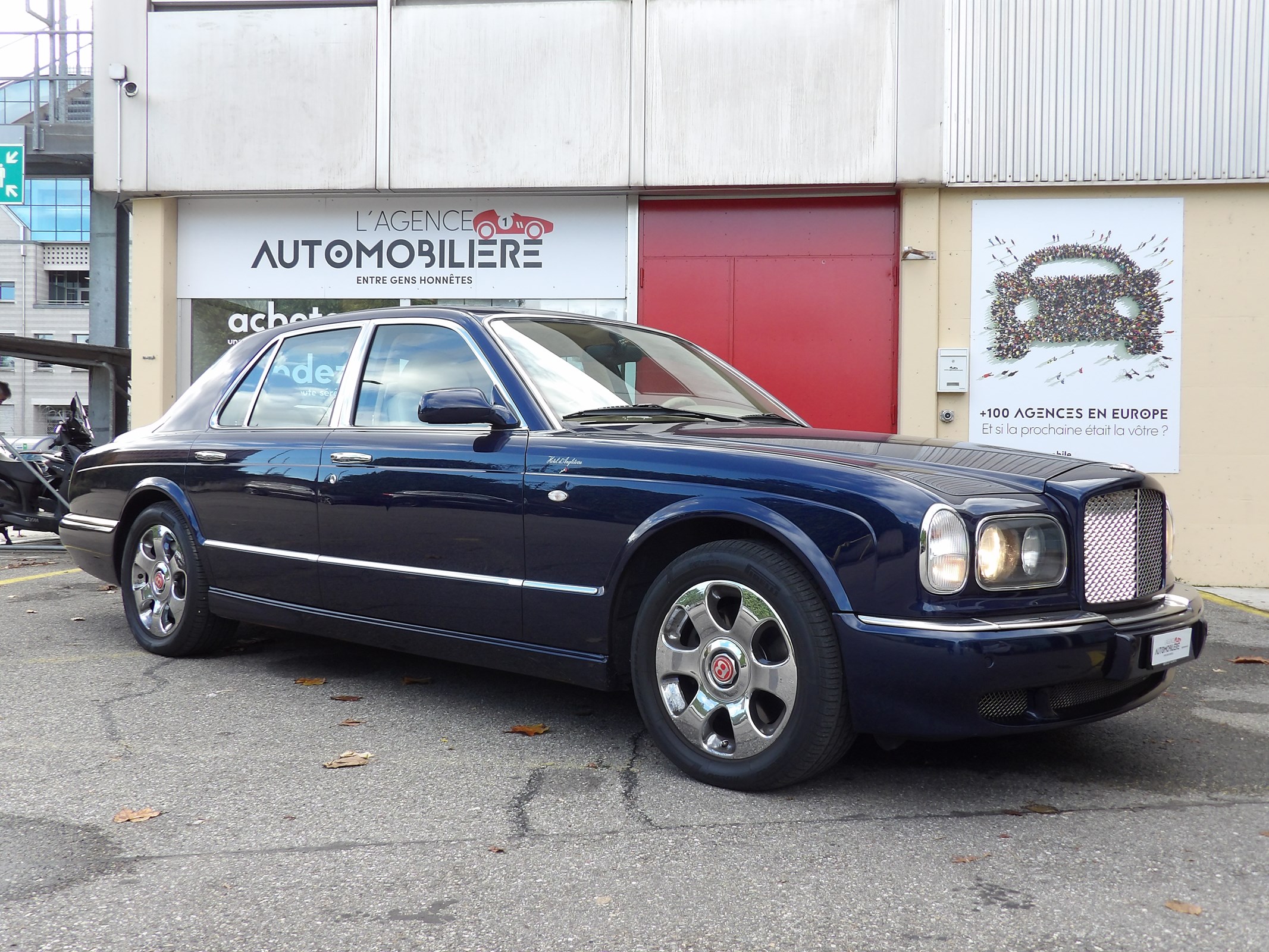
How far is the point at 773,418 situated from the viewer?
4.47m

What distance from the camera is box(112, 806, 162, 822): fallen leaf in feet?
10.0

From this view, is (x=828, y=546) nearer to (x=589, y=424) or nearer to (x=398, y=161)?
(x=589, y=424)

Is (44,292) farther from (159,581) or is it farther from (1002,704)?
(1002,704)

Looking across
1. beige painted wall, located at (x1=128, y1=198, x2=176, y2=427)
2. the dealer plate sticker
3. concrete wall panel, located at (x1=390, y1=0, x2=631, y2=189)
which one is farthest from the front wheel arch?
beige painted wall, located at (x1=128, y1=198, x2=176, y2=427)

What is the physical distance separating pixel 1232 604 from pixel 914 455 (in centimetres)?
561

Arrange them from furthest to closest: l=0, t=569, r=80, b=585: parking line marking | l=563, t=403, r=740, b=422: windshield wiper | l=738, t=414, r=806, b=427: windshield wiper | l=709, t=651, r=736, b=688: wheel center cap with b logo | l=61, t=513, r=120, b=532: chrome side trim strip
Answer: l=0, t=569, r=80, b=585: parking line marking, l=61, t=513, r=120, b=532: chrome side trim strip, l=738, t=414, r=806, b=427: windshield wiper, l=563, t=403, r=740, b=422: windshield wiper, l=709, t=651, r=736, b=688: wheel center cap with b logo

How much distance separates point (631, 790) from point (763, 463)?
1064 mm

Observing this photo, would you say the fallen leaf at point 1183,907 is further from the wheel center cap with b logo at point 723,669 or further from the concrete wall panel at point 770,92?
the concrete wall panel at point 770,92

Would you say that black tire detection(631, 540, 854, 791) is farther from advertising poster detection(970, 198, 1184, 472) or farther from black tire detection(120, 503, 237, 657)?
advertising poster detection(970, 198, 1184, 472)

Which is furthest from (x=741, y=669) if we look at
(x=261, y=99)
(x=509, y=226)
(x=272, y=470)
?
(x=261, y=99)

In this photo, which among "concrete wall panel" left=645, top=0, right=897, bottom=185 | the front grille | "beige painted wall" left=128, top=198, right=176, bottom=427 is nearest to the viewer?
the front grille

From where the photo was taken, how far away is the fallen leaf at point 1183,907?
2445 mm

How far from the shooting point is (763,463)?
10.8 ft

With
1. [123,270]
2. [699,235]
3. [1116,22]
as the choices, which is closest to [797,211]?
[699,235]
